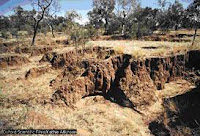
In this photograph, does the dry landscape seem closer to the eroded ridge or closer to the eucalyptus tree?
the eroded ridge

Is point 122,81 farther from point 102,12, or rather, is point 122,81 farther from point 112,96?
point 102,12

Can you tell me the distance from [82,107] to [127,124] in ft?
8.91

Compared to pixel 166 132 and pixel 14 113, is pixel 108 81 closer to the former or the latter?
pixel 166 132

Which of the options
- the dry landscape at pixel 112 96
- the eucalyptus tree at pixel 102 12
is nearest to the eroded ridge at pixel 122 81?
the dry landscape at pixel 112 96

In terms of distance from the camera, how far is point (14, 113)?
8.92 meters

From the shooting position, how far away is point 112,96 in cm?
1284

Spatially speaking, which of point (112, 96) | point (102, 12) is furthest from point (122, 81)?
point (102, 12)

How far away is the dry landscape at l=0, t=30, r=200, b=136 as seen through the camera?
941cm

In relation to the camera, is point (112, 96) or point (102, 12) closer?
point (112, 96)

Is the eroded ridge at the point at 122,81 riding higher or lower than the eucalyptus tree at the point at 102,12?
lower

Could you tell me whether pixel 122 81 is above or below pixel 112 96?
above

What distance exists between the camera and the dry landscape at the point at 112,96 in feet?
30.9

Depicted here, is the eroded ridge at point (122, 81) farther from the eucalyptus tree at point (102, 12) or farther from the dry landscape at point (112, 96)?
the eucalyptus tree at point (102, 12)

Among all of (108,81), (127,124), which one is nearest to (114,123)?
(127,124)
